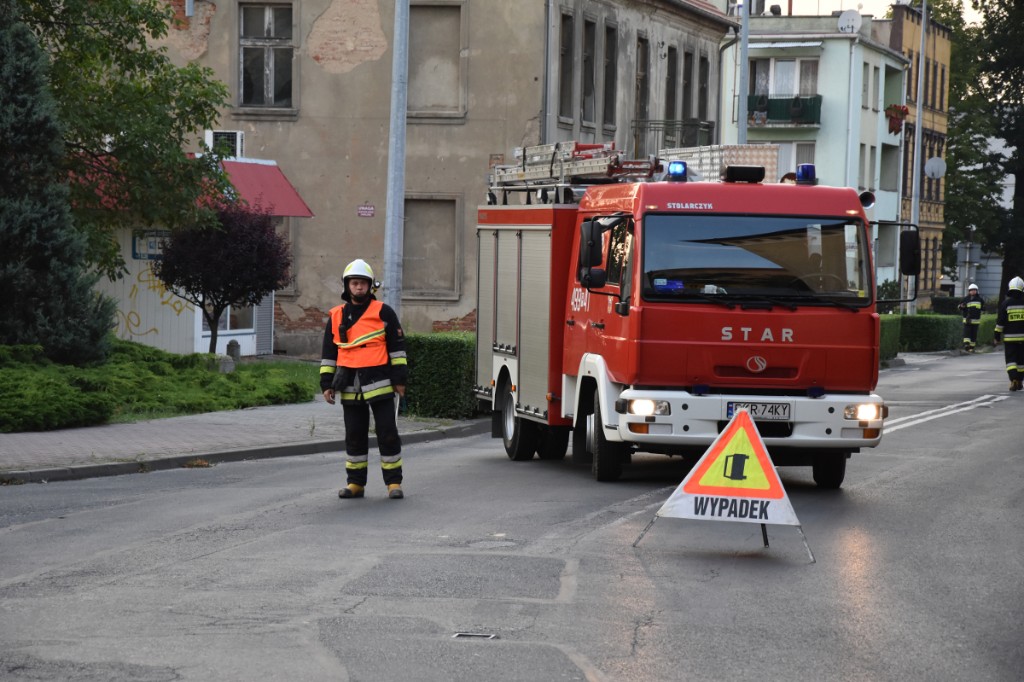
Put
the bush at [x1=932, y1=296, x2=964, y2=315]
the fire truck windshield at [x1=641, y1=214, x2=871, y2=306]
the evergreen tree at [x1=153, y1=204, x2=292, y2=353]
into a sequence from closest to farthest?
the fire truck windshield at [x1=641, y1=214, x2=871, y2=306] < the evergreen tree at [x1=153, y1=204, x2=292, y2=353] < the bush at [x1=932, y1=296, x2=964, y2=315]

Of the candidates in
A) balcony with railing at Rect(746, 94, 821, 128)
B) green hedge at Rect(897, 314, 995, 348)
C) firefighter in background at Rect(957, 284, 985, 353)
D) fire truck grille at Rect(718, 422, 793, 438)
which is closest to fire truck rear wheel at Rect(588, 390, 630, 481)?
fire truck grille at Rect(718, 422, 793, 438)

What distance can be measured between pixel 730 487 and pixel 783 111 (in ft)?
191

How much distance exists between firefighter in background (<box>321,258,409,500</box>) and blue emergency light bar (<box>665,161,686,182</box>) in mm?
2796

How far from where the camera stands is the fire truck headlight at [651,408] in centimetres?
1349

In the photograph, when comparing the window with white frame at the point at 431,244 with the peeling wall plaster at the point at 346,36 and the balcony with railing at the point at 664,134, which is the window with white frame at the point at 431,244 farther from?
the balcony with railing at the point at 664,134

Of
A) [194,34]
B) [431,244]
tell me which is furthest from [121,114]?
[431,244]

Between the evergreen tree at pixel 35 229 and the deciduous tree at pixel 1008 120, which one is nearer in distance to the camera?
the evergreen tree at pixel 35 229

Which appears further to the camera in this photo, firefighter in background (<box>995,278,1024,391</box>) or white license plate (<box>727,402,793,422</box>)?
firefighter in background (<box>995,278,1024,391</box>)

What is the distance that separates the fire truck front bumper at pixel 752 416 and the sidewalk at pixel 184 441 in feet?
16.4

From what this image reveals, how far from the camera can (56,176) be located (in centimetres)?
Answer: 2278

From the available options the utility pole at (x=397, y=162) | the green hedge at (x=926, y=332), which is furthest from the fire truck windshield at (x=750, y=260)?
the green hedge at (x=926, y=332)

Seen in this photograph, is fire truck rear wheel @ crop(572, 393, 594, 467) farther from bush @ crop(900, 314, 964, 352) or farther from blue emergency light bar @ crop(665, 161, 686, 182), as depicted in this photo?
bush @ crop(900, 314, 964, 352)

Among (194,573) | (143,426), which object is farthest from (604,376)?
(143,426)

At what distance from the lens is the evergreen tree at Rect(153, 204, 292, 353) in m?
27.2
